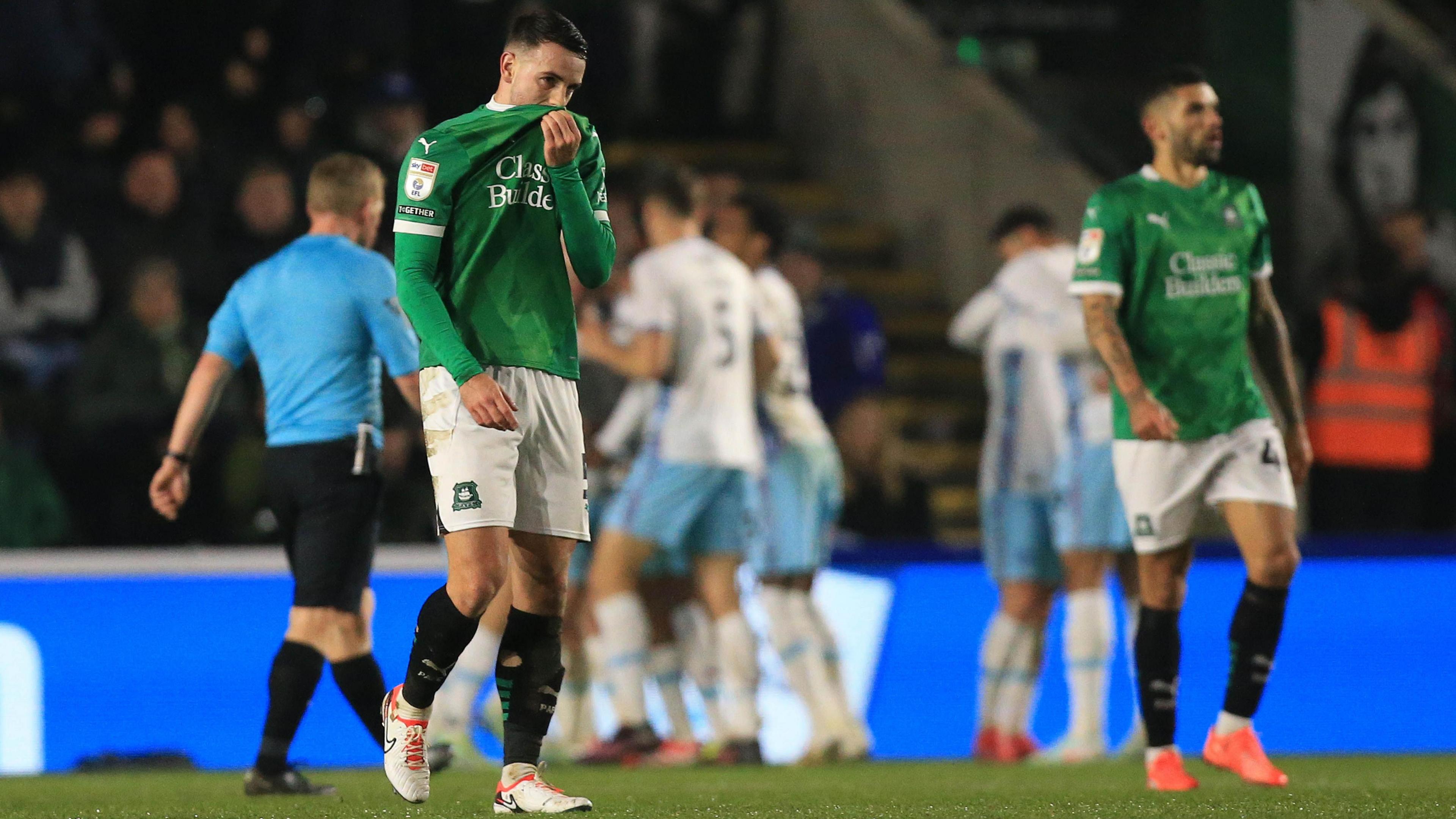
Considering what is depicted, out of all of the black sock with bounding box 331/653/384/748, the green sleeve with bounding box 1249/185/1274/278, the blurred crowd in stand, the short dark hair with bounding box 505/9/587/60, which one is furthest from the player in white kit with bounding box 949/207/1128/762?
the short dark hair with bounding box 505/9/587/60

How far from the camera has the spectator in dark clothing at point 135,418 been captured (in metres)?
11.0

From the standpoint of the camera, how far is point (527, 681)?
5.51m

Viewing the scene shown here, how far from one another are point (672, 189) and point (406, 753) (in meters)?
4.46

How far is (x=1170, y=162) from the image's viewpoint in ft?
22.7

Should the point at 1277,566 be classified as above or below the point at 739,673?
above

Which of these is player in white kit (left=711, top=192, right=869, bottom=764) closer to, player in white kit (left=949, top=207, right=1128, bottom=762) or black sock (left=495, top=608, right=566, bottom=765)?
player in white kit (left=949, top=207, right=1128, bottom=762)

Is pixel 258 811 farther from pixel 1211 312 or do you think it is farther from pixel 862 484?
pixel 862 484

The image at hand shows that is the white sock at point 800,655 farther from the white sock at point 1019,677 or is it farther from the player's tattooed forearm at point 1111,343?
the player's tattooed forearm at point 1111,343

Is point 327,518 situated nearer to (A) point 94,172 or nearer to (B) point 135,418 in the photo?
(B) point 135,418

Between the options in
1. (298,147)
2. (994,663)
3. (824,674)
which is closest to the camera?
(824,674)

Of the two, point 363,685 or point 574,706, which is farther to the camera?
point 574,706

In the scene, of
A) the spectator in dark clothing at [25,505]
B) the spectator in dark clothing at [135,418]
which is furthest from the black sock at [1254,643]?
the spectator in dark clothing at [25,505]

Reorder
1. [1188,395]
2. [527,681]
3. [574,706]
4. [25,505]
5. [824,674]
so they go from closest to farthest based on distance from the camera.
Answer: [527,681], [1188,395], [824,674], [574,706], [25,505]

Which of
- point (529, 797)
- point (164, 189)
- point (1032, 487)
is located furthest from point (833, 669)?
point (164, 189)
